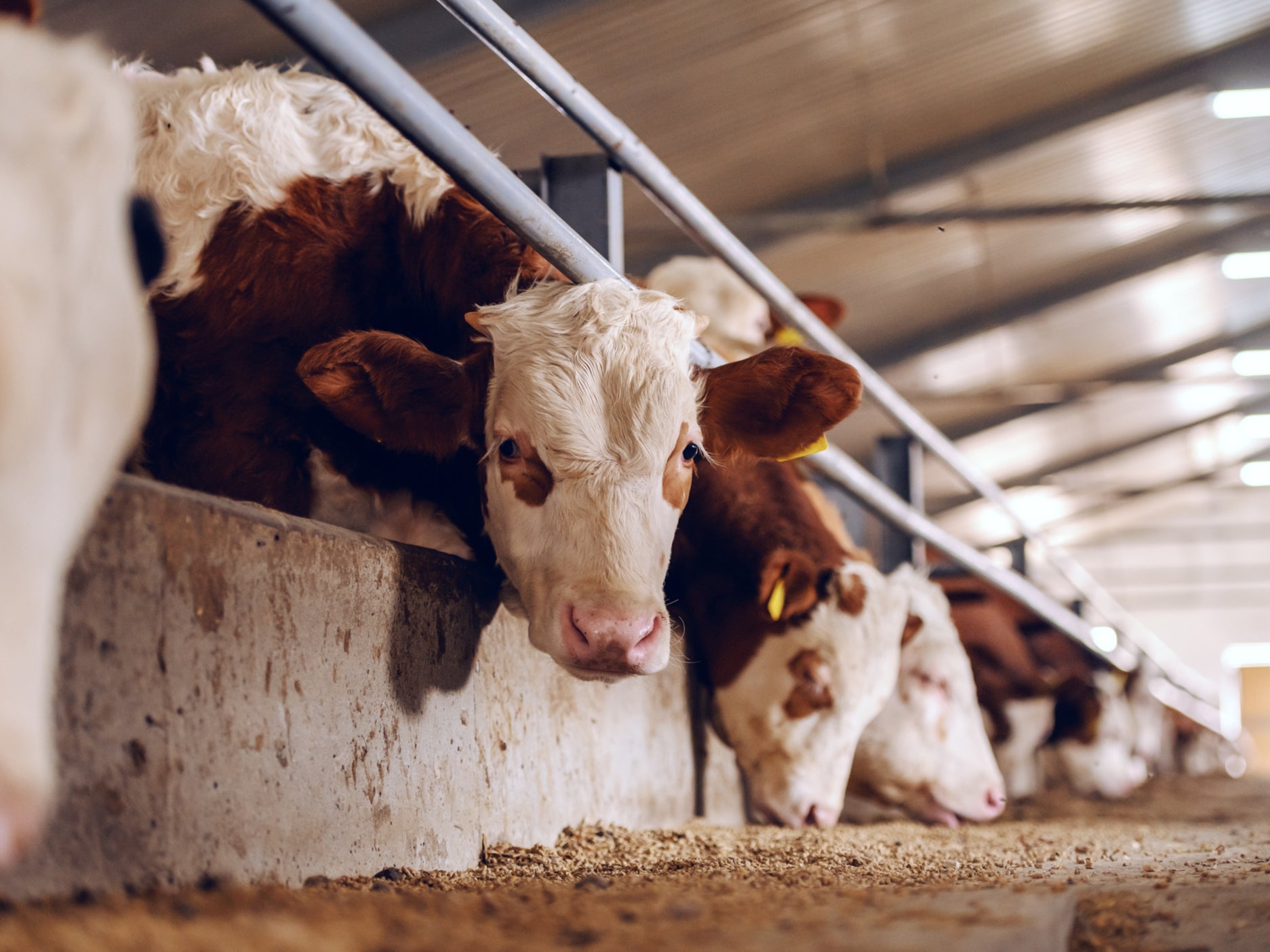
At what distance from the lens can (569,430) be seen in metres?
2.63

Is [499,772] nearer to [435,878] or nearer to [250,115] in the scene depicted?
[435,878]

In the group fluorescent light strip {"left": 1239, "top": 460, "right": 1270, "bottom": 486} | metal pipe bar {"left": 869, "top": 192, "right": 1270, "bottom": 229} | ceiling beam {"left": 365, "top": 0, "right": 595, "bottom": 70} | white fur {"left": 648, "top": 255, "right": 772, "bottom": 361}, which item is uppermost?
fluorescent light strip {"left": 1239, "top": 460, "right": 1270, "bottom": 486}

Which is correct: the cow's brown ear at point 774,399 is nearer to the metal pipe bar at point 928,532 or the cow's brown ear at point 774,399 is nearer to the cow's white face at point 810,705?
the metal pipe bar at point 928,532

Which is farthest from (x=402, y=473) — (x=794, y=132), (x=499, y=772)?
(x=794, y=132)

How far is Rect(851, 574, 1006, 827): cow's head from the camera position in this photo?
15.4 ft

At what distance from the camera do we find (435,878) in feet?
7.37

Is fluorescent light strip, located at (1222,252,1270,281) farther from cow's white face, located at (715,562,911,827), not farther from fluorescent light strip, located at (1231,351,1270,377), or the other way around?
cow's white face, located at (715,562,911,827)

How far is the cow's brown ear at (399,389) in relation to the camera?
8.89ft

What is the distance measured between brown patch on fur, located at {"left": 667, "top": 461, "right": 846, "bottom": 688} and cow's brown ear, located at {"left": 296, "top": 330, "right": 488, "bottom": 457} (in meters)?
1.47

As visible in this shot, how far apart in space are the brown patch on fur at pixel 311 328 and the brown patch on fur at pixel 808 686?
54.7 inches

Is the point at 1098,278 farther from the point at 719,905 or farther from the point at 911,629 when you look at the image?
the point at 719,905

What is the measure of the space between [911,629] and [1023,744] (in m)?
3.22

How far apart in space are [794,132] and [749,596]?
5901 millimetres

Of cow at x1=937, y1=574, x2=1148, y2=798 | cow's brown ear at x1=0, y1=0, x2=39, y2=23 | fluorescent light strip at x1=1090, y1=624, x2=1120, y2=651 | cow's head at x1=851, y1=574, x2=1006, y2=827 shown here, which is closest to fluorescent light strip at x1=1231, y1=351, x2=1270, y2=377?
fluorescent light strip at x1=1090, y1=624, x2=1120, y2=651
